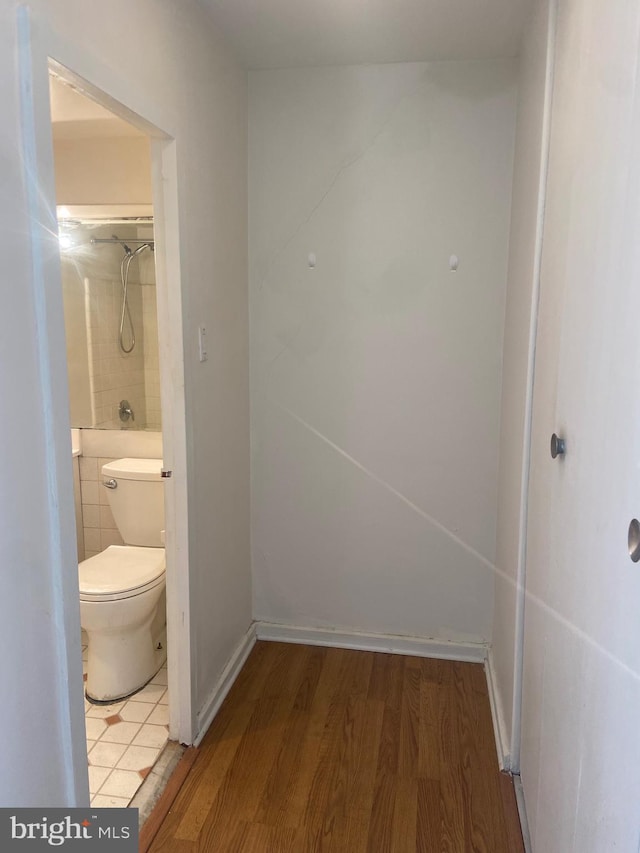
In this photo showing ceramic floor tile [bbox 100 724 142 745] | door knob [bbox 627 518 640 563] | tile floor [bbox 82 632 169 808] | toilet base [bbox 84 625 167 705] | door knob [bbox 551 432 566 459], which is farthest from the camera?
toilet base [bbox 84 625 167 705]

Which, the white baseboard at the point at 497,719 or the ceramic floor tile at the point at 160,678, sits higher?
the white baseboard at the point at 497,719

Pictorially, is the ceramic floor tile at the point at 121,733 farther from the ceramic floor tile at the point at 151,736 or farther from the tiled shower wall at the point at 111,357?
the tiled shower wall at the point at 111,357

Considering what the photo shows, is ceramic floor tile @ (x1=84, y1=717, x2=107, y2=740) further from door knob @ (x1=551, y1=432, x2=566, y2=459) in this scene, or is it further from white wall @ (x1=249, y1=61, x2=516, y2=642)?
door knob @ (x1=551, y1=432, x2=566, y2=459)

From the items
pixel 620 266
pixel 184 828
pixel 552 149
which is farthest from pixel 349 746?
pixel 552 149

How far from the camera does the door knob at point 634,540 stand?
0.75m

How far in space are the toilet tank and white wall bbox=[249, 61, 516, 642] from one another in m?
0.40

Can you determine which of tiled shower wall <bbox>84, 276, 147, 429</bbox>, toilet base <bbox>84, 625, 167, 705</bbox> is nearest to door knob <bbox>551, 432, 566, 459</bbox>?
toilet base <bbox>84, 625, 167, 705</bbox>

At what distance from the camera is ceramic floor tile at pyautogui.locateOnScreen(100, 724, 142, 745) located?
1971 millimetres

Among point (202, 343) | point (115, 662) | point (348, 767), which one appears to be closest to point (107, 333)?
point (202, 343)

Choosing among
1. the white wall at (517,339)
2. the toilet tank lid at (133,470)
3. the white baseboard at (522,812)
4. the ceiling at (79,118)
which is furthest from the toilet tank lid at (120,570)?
the ceiling at (79,118)

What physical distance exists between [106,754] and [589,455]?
171cm

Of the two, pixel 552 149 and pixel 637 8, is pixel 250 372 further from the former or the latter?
pixel 637 8

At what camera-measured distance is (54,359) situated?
114cm

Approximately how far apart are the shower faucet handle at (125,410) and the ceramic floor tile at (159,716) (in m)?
1.19
